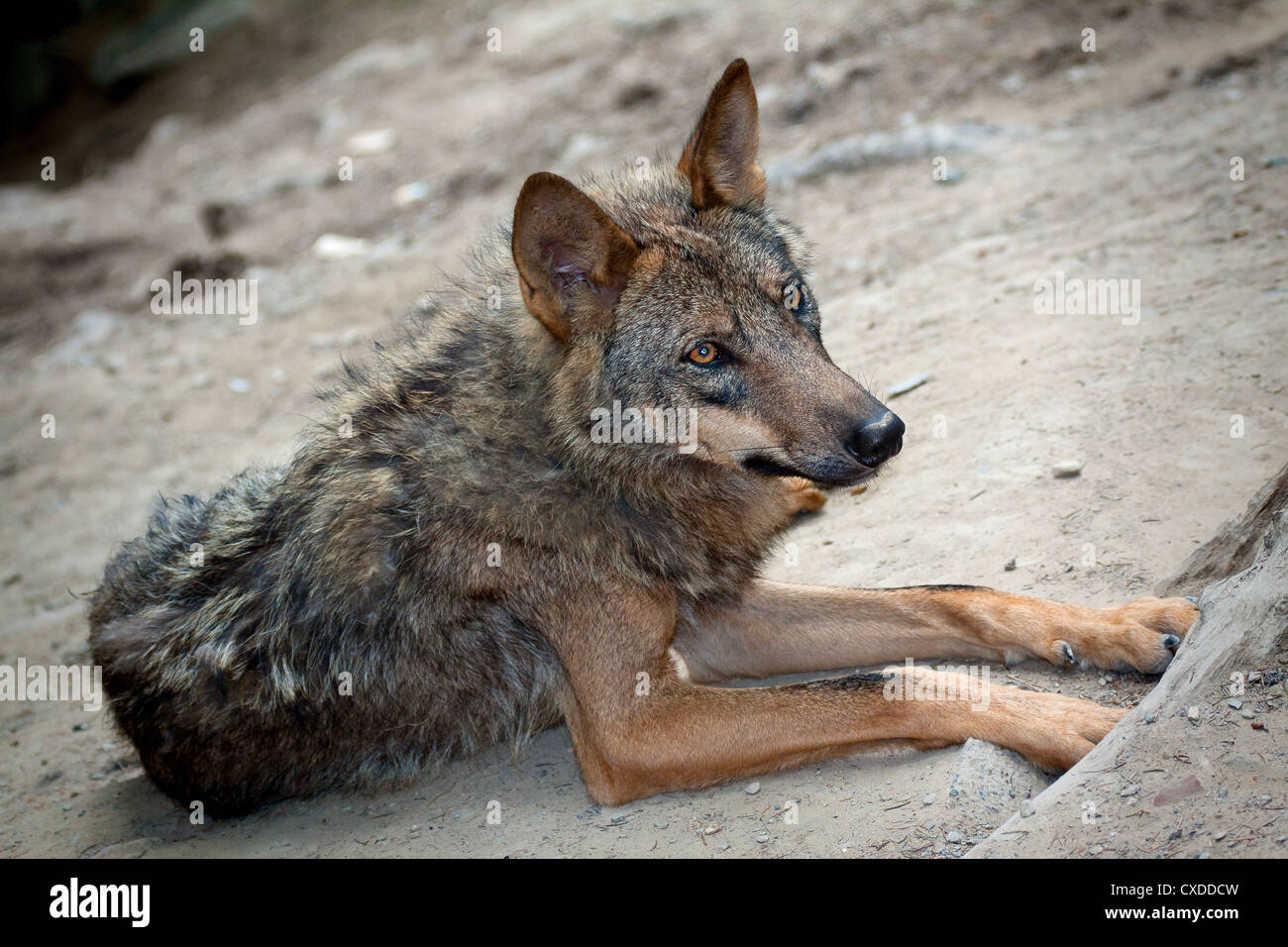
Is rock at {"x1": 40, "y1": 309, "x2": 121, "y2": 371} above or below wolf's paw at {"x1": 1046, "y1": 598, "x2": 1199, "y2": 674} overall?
above

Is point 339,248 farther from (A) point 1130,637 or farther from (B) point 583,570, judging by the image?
(A) point 1130,637

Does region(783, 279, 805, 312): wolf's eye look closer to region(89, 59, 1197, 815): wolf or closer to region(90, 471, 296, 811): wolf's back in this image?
region(89, 59, 1197, 815): wolf

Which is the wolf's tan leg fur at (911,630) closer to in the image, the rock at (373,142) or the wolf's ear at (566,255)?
the wolf's ear at (566,255)

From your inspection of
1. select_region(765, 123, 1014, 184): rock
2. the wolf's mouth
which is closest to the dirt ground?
select_region(765, 123, 1014, 184): rock

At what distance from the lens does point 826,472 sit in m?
4.12

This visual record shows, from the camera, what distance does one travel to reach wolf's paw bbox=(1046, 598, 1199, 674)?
420 cm

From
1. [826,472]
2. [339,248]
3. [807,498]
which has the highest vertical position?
[339,248]

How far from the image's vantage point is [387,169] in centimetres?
1316

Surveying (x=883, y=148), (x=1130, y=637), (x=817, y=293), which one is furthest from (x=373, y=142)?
(x=1130, y=637)

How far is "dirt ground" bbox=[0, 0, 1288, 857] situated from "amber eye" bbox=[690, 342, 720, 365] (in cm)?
166

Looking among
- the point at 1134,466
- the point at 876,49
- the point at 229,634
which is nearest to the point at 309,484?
the point at 229,634

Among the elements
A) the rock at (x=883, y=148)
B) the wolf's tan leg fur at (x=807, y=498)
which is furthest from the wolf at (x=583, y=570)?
the rock at (x=883, y=148)

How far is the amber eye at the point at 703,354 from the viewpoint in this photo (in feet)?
14.0

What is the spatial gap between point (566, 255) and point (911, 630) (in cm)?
219
